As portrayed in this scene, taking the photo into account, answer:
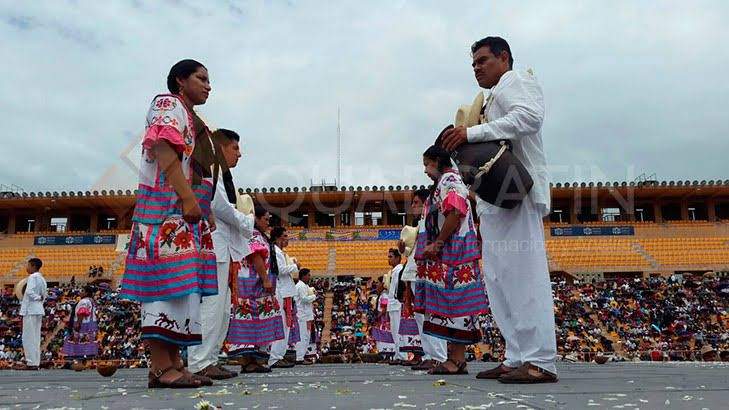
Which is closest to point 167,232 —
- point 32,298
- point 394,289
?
point 394,289

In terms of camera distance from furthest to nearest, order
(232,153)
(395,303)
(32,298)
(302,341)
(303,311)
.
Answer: (303,311) → (302,341) → (32,298) → (395,303) → (232,153)

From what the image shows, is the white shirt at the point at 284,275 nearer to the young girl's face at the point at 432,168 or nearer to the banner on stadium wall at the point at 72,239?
the young girl's face at the point at 432,168

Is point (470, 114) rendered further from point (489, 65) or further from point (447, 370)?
point (447, 370)

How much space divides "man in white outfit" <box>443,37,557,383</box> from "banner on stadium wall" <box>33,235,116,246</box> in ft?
97.4

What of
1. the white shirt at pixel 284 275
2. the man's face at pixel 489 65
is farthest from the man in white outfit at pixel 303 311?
the man's face at pixel 489 65

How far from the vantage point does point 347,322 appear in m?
19.4

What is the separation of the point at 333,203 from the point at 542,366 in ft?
91.6

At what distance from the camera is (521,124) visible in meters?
3.11

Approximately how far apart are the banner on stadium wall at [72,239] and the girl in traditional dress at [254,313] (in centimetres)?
2700

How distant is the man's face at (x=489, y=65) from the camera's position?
3393 mm

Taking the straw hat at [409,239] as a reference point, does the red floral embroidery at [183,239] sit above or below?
below

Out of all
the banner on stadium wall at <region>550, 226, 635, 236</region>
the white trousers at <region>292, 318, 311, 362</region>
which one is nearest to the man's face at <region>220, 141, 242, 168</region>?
the white trousers at <region>292, 318, 311, 362</region>

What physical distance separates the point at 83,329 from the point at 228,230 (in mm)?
8121

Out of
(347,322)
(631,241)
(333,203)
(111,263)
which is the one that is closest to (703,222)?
(631,241)
